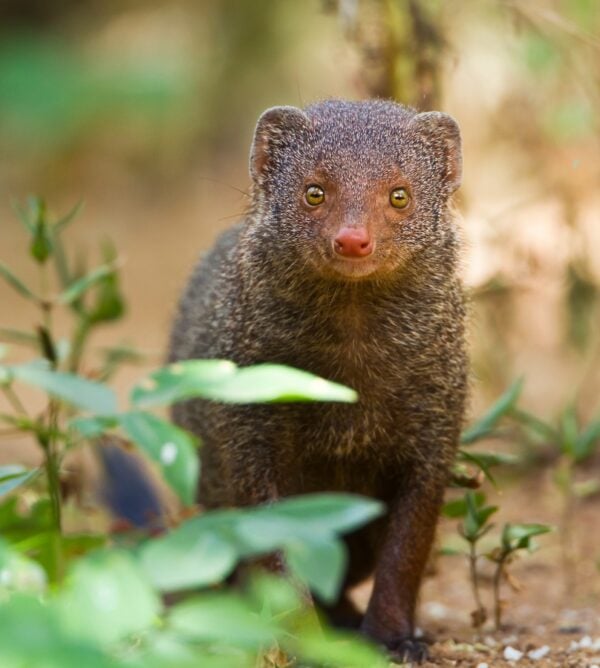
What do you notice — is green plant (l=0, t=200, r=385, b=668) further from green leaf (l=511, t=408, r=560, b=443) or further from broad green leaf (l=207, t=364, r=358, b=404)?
green leaf (l=511, t=408, r=560, b=443)

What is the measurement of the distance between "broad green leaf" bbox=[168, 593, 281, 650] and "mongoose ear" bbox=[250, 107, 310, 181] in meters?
1.78

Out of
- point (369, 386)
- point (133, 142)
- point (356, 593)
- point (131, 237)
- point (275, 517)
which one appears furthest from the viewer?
point (133, 142)

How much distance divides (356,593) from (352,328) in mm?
1510

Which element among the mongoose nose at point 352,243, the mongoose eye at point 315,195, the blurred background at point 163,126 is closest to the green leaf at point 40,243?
the mongoose eye at point 315,195

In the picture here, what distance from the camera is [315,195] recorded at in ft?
8.65

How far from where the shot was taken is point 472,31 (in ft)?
18.3

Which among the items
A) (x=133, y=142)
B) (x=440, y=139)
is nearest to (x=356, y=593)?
(x=440, y=139)

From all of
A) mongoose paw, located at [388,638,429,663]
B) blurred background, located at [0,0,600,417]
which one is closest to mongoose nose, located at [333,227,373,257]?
mongoose paw, located at [388,638,429,663]

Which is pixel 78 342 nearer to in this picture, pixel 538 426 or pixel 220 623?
pixel 538 426

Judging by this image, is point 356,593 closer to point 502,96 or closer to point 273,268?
point 273,268

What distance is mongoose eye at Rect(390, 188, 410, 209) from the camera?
265 centimetres

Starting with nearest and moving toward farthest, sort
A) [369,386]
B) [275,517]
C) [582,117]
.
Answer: [275,517] < [369,386] < [582,117]

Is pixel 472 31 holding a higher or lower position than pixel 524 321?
higher

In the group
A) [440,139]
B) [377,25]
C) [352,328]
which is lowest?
[352,328]
